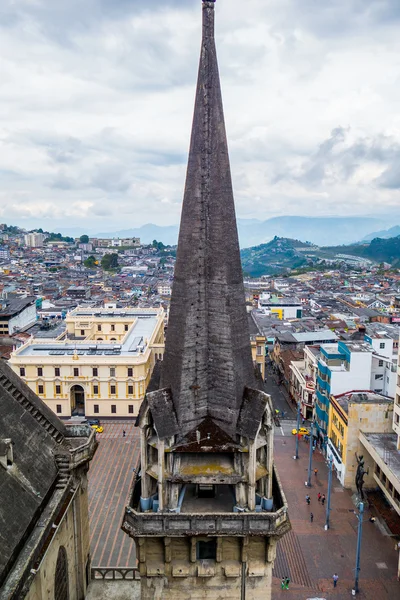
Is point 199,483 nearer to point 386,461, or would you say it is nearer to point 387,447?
point 386,461

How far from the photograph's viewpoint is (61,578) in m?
21.7

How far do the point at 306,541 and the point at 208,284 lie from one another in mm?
32700

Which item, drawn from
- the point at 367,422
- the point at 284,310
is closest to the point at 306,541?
the point at 367,422

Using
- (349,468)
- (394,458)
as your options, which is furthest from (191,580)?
(349,468)

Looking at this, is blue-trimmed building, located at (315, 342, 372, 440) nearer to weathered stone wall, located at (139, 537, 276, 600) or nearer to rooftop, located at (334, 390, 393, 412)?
rooftop, located at (334, 390, 393, 412)

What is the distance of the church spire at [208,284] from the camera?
16.6 meters

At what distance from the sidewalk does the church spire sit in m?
25.5

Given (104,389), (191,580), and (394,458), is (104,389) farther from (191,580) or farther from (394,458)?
(191,580)

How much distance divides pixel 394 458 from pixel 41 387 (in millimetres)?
45595

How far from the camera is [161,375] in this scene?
18359mm

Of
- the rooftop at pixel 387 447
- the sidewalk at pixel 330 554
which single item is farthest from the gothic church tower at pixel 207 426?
the rooftop at pixel 387 447

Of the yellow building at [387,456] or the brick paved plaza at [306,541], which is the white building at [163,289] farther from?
the yellow building at [387,456]

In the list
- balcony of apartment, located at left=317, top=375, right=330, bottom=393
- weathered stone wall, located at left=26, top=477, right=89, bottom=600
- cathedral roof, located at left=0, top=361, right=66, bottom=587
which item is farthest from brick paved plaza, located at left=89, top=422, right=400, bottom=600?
cathedral roof, located at left=0, top=361, right=66, bottom=587

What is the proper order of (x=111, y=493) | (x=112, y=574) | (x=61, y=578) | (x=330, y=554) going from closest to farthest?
(x=61, y=578), (x=112, y=574), (x=330, y=554), (x=111, y=493)
